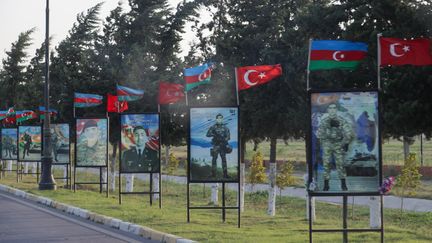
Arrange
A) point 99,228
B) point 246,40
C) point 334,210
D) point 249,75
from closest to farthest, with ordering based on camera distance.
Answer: point 99,228
point 249,75
point 334,210
point 246,40

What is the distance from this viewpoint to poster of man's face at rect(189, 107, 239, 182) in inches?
572

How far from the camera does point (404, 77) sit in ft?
57.5

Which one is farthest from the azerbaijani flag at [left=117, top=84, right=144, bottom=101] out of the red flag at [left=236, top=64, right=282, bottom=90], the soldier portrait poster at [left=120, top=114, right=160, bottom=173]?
the red flag at [left=236, top=64, right=282, bottom=90]

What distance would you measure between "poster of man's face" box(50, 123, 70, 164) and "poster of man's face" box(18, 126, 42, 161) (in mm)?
2677

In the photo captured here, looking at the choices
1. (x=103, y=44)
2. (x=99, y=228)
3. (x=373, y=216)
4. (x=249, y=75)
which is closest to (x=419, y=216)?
(x=373, y=216)

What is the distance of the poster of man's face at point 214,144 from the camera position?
14.5m

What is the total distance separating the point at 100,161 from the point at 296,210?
6.55 metres

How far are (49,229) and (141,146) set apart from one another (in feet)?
16.4

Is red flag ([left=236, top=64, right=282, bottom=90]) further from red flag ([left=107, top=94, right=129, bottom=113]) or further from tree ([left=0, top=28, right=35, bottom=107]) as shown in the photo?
tree ([left=0, top=28, right=35, bottom=107])

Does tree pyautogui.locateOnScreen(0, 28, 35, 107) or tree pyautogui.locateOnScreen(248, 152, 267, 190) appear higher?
tree pyautogui.locateOnScreen(0, 28, 35, 107)

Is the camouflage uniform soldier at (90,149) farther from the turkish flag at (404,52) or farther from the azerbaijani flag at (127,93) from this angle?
the turkish flag at (404,52)

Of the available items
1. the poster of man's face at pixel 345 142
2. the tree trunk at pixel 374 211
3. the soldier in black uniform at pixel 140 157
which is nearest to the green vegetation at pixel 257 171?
the soldier in black uniform at pixel 140 157

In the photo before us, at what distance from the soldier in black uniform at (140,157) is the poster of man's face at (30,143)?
39.2 ft

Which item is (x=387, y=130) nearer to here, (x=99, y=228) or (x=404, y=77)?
(x=404, y=77)
